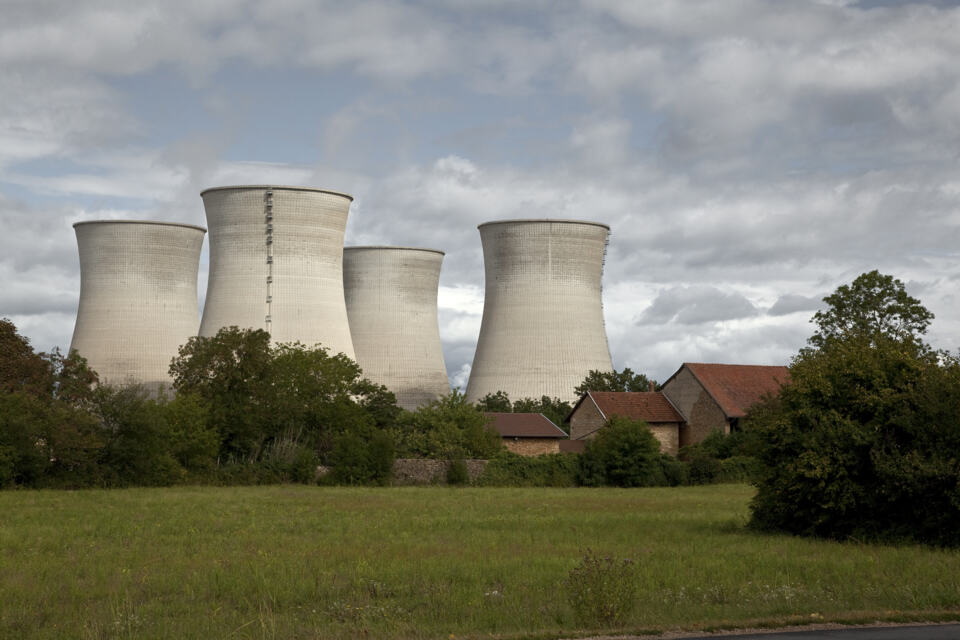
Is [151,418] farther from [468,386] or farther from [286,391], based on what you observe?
[468,386]

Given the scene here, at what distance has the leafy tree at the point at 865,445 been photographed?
13688 mm

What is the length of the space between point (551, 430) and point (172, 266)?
611 inches

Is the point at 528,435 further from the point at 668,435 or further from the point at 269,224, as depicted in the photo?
the point at 269,224

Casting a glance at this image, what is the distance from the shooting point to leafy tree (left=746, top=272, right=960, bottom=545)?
539 inches

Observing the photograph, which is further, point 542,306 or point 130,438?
point 542,306

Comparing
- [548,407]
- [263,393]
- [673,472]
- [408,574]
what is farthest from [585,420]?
[408,574]

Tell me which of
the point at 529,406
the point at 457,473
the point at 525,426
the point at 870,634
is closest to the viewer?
the point at 870,634

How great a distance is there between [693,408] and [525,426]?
252 inches

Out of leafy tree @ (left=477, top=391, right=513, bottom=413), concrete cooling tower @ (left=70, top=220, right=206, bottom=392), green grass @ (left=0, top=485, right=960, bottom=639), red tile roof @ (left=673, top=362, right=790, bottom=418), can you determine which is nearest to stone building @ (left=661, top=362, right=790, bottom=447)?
red tile roof @ (left=673, top=362, right=790, bottom=418)

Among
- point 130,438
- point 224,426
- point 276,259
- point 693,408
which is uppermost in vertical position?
point 276,259

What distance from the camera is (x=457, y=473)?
32.2 m

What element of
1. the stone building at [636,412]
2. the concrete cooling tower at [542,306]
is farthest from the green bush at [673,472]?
the concrete cooling tower at [542,306]

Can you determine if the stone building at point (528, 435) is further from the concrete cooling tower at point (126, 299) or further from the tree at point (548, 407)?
the concrete cooling tower at point (126, 299)

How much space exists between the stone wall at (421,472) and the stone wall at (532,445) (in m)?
7.67
